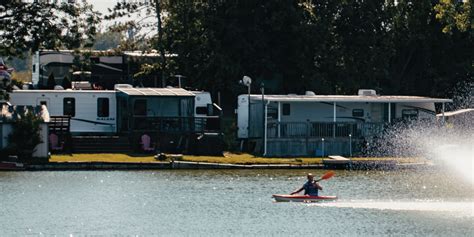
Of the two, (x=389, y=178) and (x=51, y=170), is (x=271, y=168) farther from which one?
(x=51, y=170)

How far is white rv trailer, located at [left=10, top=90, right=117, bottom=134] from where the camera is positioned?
85.7m

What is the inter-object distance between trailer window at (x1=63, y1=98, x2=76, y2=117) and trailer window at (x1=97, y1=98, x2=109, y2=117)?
156 cm

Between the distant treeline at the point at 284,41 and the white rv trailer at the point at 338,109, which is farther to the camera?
the distant treeline at the point at 284,41

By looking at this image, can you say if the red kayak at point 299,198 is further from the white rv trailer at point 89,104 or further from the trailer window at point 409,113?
the trailer window at point 409,113

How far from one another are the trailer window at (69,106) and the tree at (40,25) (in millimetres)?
5474

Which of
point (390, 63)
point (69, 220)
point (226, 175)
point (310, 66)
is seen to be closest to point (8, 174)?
point (226, 175)

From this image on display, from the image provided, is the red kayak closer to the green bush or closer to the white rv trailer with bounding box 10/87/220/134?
the green bush

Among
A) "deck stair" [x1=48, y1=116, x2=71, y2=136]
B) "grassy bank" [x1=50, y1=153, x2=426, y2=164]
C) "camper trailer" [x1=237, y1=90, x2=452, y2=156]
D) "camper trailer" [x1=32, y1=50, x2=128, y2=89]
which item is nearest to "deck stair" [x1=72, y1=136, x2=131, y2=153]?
"deck stair" [x1=48, y1=116, x2=71, y2=136]

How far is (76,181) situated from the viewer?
228 ft

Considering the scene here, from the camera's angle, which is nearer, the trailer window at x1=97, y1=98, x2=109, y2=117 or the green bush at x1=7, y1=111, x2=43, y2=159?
the green bush at x1=7, y1=111, x2=43, y2=159

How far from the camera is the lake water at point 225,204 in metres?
53.0

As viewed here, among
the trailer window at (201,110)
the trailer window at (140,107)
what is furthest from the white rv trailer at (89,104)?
the trailer window at (201,110)

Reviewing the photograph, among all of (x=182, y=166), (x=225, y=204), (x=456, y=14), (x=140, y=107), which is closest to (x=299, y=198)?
(x=225, y=204)

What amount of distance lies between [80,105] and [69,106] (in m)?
0.66
